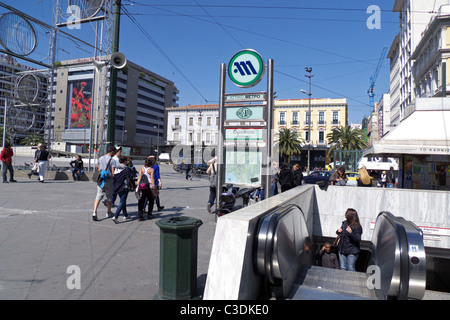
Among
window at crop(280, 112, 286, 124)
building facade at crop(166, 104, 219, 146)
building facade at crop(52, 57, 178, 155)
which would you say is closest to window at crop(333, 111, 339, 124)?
window at crop(280, 112, 286, 124)

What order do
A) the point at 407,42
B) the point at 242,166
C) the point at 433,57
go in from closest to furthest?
the point at 242,166
the point at 433,57
the point at 407,42

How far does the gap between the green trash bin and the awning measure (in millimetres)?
6674

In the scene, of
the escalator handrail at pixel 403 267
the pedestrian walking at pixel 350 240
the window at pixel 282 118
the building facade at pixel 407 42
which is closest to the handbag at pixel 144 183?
the pedestrian walking at pixel 350 240

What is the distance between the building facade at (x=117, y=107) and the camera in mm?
89000

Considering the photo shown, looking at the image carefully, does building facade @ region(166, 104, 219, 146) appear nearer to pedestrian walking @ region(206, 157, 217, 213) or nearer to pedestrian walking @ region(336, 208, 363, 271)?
pedestrian walking @ region(206, 157, 217, 213)

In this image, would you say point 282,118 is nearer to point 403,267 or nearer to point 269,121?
point 269,121

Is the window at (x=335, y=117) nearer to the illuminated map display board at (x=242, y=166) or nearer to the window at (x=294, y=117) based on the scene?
the window at (x=294, y=117)

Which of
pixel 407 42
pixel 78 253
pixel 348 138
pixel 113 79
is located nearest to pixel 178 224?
Answer: pixel 78 253

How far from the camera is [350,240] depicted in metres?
5.71

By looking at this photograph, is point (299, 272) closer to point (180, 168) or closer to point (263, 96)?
point (263, 96)

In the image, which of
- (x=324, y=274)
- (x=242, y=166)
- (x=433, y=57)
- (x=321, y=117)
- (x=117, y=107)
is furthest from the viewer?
(x=117, y=107)

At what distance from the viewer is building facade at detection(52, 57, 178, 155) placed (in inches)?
3504

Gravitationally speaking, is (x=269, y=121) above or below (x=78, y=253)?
above

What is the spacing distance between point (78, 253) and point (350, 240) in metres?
4.75
